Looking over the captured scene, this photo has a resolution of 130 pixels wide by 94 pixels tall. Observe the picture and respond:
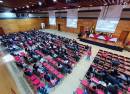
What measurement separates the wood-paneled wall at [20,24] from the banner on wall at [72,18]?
376 inches

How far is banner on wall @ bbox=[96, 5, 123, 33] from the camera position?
14109 mm

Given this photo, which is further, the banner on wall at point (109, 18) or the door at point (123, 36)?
the banner on wall at point (109, 18)

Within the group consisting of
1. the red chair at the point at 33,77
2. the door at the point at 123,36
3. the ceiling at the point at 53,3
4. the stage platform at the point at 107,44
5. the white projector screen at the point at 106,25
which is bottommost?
the red chair at the point at 33,77

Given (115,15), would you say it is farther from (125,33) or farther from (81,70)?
(81,70)

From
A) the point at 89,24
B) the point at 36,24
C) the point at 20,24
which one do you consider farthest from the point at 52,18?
the point at 89,24

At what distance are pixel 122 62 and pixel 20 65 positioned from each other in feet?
28.8

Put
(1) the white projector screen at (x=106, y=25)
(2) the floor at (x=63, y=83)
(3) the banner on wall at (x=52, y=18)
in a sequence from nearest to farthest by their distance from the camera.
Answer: (2) the floor at (x=63, y=83), (1) the white projector screen at (x=106, y=25), (3) the banner on wall at (x=52, y=18)

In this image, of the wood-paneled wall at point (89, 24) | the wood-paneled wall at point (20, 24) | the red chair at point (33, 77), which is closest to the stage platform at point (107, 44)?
the wood-paneled wall at point (89, 24)

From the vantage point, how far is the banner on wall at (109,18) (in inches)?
555

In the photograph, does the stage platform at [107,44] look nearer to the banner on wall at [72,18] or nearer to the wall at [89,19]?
the wall at [89,19]

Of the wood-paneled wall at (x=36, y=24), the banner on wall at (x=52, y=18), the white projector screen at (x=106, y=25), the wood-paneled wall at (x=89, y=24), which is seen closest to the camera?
the wood-paneled wall at (x=89, y=24)

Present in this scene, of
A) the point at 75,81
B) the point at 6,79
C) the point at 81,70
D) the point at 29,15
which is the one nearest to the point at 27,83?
the point at 6,79

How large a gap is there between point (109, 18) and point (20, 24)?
19215mm

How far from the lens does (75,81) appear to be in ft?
22.2
